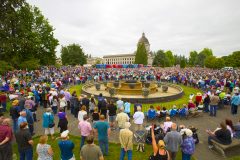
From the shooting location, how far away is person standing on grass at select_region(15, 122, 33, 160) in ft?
19.1

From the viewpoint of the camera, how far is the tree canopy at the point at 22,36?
2484 centimetres

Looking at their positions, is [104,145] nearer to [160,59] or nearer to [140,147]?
[140,147]

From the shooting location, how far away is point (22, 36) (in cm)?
2839

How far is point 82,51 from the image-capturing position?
3174 inches

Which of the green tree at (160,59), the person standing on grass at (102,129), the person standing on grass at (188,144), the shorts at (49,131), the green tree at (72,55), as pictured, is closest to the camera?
the person standing on grass at (188,144)

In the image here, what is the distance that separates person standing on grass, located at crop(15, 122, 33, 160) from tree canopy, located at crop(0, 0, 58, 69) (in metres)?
21.4

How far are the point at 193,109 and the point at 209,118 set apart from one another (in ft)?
4.29

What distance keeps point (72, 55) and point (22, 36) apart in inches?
1921

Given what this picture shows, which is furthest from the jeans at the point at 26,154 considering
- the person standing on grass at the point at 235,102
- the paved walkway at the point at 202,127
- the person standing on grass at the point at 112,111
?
the person standing on grass at the point at 235,102

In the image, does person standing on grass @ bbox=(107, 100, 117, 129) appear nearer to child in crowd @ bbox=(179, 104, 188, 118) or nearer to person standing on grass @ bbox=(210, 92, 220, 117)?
child in crowd @ bbox=(179, 104, 188, 118)

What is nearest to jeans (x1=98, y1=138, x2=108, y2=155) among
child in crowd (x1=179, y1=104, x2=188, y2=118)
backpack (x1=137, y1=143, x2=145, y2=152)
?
backpack (x1=137, y1=143, x2=145, y2=152)

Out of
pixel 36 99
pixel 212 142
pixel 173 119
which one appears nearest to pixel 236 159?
pixel 212 142

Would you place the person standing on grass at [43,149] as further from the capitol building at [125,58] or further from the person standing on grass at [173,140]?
the capitol building at [125,58]

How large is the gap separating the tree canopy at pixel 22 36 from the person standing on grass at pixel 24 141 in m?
21.4
